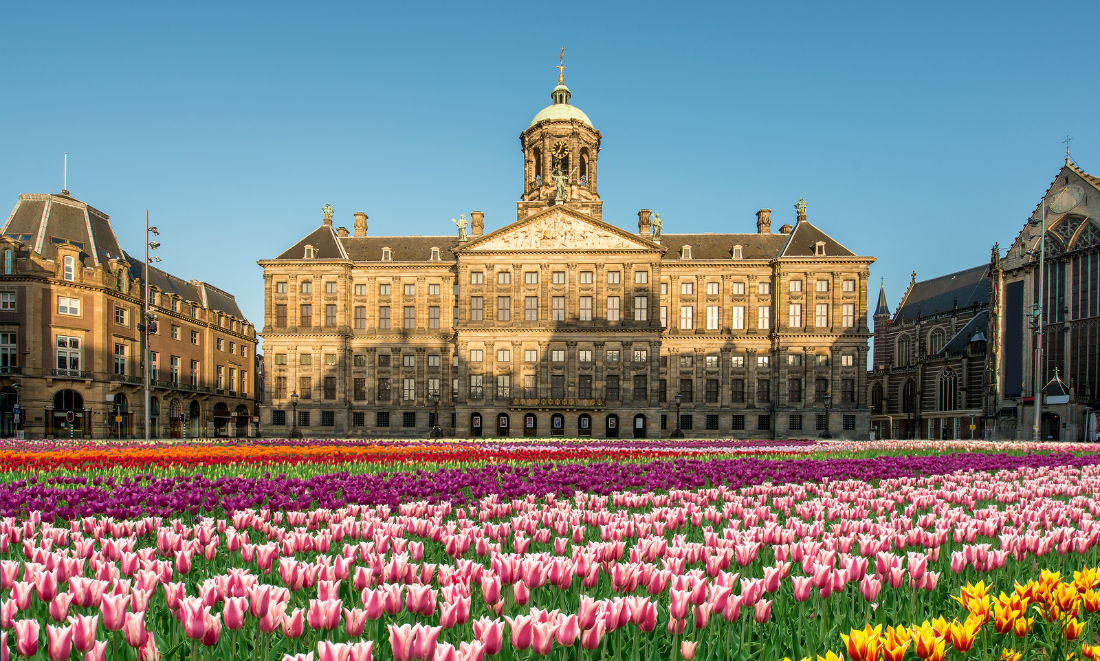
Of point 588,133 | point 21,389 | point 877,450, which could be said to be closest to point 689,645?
point 877,450

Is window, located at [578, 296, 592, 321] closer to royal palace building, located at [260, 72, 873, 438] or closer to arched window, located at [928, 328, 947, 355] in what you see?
royal palace building, located at [260, 72, 873, 438]

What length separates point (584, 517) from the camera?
805cm

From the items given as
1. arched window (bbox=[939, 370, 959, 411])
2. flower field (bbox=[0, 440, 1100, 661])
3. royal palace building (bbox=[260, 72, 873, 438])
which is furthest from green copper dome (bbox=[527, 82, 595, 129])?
flower field (bbox=[0, 440, 1100, 661])

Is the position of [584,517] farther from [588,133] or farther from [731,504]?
[588,133]

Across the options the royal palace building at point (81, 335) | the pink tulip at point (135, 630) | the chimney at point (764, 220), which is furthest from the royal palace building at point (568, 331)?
the pink tulip at point (135, 630)

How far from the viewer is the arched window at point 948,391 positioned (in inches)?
3339

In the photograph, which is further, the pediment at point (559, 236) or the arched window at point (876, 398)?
the arched window at point (876, 398)

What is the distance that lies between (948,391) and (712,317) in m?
34.6

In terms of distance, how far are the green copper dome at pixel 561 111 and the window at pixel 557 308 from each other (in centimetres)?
1762

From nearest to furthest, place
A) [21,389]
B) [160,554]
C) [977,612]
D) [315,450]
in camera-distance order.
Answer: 1. [977,612]
2. [160,554]
3. [315,450]
4. [21,389]

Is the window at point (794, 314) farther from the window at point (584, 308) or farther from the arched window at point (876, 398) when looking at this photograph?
the arched window at point (876, 398)

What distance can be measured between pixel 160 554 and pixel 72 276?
58571 mm

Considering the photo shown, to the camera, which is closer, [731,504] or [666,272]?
[731,504]

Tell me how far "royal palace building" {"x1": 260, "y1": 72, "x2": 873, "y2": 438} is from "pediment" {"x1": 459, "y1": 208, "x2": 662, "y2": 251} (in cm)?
12
